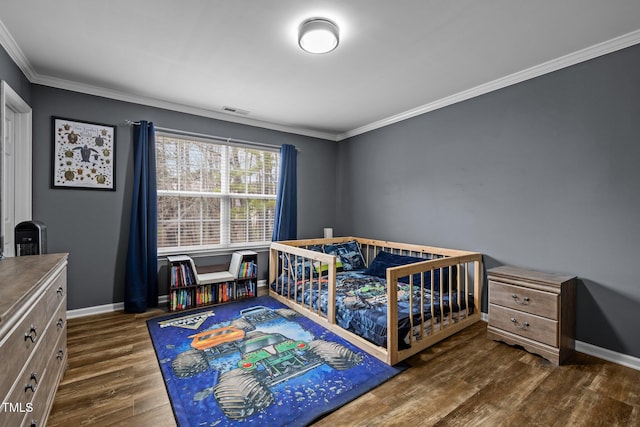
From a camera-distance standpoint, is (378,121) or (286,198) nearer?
(378,121)

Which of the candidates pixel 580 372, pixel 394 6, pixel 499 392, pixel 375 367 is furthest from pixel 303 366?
pixel 394 6

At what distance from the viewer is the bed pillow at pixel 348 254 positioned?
375 cm

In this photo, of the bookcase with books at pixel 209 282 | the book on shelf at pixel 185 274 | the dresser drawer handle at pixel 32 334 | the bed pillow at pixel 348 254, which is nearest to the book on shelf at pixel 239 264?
the bookcase with books at pixel 209 282

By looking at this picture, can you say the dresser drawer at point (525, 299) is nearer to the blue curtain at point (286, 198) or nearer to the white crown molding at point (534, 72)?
the white crown molding at point (534, 72)

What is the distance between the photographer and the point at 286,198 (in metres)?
4.01

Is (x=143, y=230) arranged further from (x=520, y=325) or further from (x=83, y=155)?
(x=520, y=325)

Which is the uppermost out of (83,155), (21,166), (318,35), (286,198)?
(318,35)

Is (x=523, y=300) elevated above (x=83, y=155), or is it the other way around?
(x=83, y=155)

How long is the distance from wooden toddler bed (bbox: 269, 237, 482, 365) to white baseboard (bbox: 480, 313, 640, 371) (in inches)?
30.1

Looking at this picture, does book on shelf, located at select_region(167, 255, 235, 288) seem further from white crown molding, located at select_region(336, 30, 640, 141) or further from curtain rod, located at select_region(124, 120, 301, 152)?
white crown molding, located at select_region(336, 30, 640, 141)

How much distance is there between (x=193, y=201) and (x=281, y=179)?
1.15 m

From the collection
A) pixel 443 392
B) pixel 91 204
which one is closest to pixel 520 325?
pixel 443 392

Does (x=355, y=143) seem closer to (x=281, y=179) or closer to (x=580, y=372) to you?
(x=281, y=179)

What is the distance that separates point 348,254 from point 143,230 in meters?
2.39
